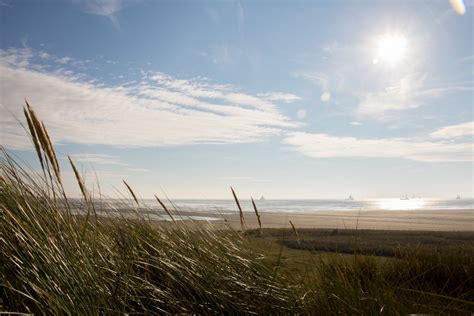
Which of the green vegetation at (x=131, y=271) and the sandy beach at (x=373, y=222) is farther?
the sandy beach at (x=373, y=222)

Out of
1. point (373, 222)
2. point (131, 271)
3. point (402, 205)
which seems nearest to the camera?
point (131, 271)

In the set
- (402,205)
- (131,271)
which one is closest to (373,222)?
(131,271)

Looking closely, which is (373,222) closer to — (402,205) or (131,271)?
(131,271)

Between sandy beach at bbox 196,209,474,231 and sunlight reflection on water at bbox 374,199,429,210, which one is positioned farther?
sunlight reflection on water at bbox 374,199,429,210

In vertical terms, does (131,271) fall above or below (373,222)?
above

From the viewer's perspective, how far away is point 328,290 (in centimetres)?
316

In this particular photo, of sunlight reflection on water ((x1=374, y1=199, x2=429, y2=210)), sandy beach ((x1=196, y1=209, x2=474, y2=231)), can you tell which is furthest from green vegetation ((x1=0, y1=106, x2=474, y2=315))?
sunlight reflection on water ((x1=374, y1=199, x2=429, y2=210))

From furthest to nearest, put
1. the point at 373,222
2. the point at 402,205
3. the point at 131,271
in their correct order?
the point at 402,205 → the point at 373,222 → the point at 131,271

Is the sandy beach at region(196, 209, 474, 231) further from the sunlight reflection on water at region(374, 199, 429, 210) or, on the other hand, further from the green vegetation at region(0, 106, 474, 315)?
the sunlight reflection on water at region(374, 199, 429, 210)

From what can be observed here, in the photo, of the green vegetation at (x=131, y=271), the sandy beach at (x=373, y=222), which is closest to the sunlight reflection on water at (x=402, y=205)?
the sandy beach at (x=373, y=222)

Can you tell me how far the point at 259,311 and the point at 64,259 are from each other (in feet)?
5.14

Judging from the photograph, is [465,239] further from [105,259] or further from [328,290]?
[105,259]

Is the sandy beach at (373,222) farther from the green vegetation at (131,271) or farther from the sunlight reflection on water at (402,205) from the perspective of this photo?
the sunlight reflection on water at (402,205)

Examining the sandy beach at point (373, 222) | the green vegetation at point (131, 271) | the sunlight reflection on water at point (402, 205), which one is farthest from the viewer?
the sunlight reflection on water at point (402, 205)
